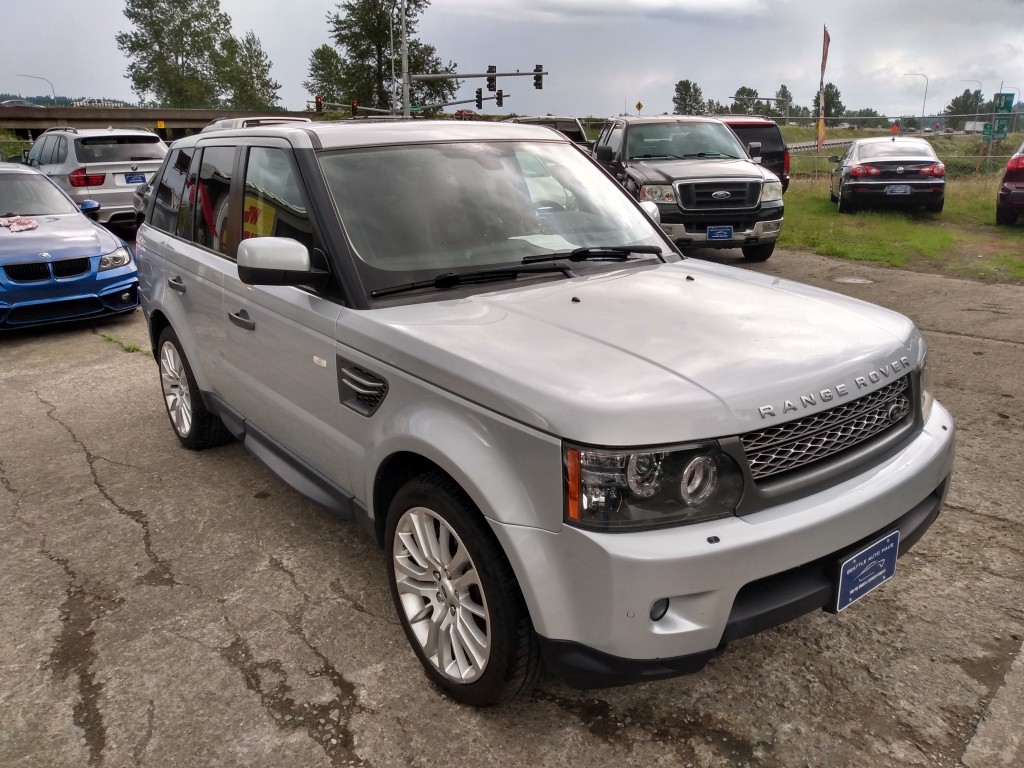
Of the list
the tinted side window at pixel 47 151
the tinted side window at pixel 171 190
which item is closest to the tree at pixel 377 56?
the tinted side window at pixel 47 151

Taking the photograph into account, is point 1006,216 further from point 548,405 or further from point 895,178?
point 548,405

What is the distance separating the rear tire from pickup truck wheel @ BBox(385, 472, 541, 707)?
13377 millimetres

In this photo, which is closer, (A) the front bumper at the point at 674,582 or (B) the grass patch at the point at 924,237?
(A) the front bumper at the point at 674,582

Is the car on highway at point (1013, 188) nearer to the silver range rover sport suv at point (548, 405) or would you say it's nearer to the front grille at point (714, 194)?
the front grille at point (714, 194)

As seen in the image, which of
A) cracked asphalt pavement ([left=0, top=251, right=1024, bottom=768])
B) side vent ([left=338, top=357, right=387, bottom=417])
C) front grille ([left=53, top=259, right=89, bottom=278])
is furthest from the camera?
front grille ([left=53, top=259, right=89, bottom=278])

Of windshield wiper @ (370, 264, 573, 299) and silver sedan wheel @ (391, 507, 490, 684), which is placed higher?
windshield wiper @ (370, 264, 573, 299)

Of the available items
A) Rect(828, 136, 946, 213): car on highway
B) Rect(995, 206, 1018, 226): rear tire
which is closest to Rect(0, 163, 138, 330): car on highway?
Rect(828, 136, 946, 213): car on highway

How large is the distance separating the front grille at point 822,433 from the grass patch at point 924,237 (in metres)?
8.25

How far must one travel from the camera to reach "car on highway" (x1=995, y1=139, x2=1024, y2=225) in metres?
12.2

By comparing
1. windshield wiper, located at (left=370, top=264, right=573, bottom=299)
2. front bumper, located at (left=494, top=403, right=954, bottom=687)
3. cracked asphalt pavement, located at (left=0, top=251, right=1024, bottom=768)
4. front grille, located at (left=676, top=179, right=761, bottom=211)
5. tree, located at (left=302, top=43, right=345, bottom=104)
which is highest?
tree, located at (left=302, top=43, right=345, bottom=104)

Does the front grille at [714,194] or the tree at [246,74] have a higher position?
the tree at [246,74]

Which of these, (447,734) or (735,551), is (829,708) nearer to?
(735,551)

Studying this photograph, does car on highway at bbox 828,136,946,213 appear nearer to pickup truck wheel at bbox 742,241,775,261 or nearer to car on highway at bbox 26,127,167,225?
pickup truck wheel at bbox 742,241,775,261

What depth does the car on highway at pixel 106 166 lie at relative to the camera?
43.4 ft
